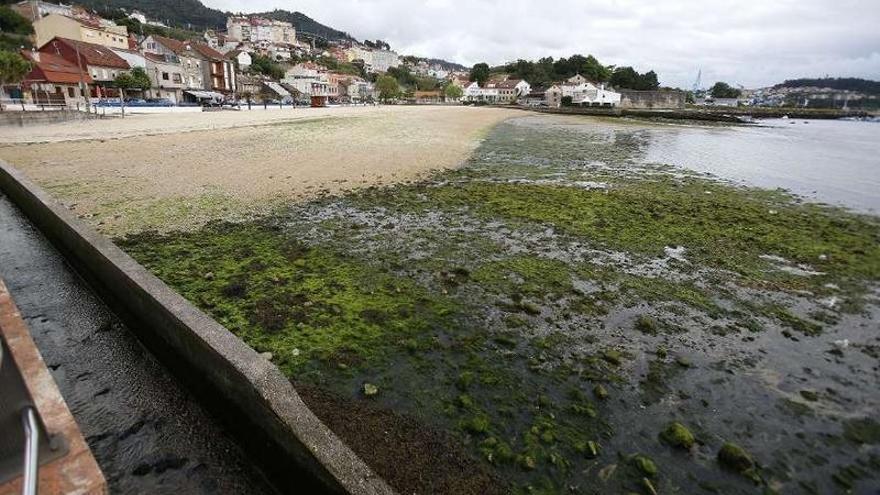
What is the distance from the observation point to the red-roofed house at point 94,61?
186 ft

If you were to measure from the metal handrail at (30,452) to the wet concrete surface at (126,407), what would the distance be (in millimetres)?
2473

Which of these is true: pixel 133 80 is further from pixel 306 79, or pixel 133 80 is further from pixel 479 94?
pixel 479 94

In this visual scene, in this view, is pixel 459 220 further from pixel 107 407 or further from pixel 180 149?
pixel 180 149

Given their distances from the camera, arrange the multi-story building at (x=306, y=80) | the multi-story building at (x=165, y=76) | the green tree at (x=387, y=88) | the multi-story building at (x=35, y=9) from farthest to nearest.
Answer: the green tree at (x=387, y=88)
the multi-story building at (x=306, y=80)
the multi-story building at (x=35, y=9)
the multi-story building at (x=165, y=76)

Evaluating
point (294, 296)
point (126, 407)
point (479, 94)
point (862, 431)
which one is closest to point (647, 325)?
point (862, 431)

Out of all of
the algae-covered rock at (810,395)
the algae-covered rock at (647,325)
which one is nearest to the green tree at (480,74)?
the algae-covered rock at (647,325)

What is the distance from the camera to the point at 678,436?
434cm

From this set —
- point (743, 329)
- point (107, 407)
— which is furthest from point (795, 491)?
point (107, 407)

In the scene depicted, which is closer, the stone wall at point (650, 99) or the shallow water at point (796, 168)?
the shallow water at point (796, 168)

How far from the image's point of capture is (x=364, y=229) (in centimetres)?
1019

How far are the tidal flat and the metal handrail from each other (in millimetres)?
2623

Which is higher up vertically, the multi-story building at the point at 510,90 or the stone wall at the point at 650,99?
the multi-story building at the point at 510,90

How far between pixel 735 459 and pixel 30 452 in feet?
16.4

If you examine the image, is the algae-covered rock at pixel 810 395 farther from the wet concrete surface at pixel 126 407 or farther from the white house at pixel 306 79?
the white house at pixel 306 79
